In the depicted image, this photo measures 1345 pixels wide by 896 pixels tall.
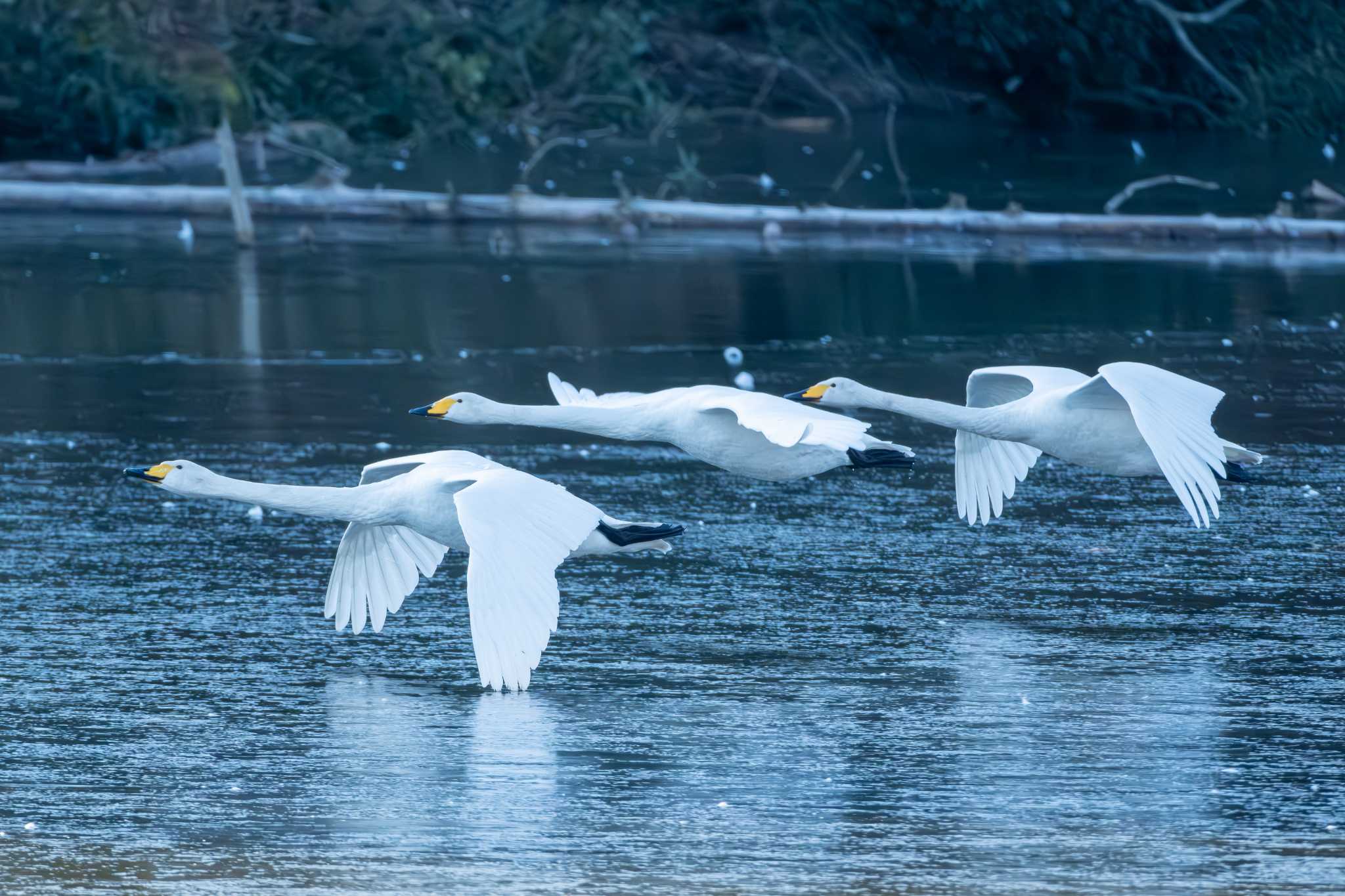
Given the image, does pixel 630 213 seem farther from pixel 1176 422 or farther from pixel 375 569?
pixel 1176 422

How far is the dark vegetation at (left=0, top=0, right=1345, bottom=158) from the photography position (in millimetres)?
→ 22016

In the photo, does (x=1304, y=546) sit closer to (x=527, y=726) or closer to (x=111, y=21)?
(x=527, y=726)

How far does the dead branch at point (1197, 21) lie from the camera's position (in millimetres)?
31891

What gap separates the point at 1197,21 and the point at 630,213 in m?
12.9

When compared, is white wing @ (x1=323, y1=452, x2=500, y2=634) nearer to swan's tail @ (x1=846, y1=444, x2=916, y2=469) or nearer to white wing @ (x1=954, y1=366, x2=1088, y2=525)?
swan's tail @ (x1=846, y1=444, x2=916, y2=469)

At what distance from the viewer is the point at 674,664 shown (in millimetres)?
8320

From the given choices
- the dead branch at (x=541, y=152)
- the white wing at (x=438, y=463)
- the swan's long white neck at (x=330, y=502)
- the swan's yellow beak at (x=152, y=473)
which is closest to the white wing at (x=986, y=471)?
the white wing at (x=438, y=463)

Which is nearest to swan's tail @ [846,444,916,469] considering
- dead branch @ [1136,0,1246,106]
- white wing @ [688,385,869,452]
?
white wing @ [688,385,869,452]

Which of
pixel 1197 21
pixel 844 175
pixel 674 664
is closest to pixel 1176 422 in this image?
pixel 674 664

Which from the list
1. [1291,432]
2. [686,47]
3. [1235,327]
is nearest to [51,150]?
[686,47]

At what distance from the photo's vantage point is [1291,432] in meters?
13.0

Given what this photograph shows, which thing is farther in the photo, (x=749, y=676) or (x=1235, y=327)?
(x=1235, y=327)

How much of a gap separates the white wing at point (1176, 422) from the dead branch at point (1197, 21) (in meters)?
24.2

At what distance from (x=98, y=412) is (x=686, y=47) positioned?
80.7 feet
